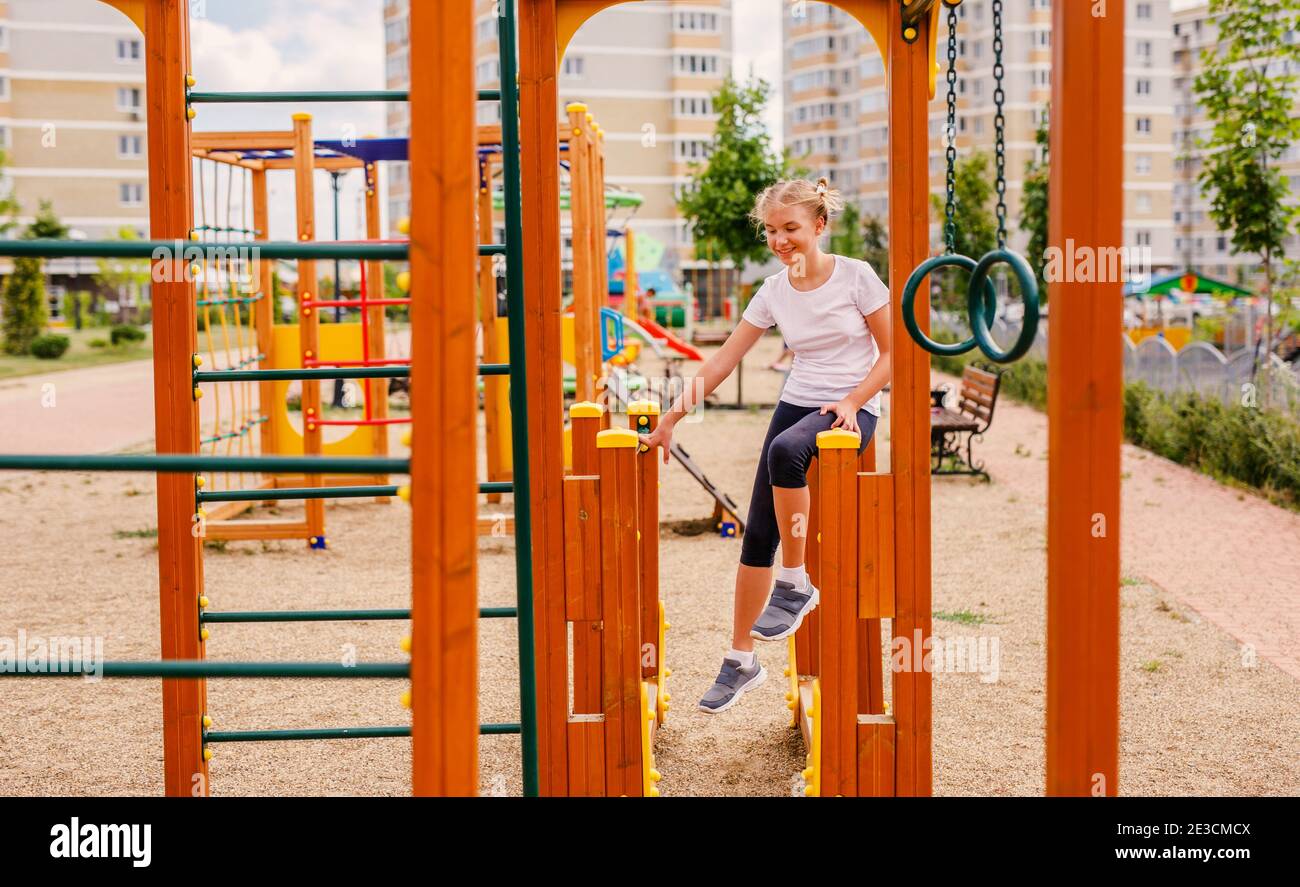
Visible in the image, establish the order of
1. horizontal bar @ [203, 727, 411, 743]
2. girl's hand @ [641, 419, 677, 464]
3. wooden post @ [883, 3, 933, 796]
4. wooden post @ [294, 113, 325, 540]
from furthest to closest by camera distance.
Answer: wooden post @ [294, 113, 325, 540]
girl's hand @ [641, 419, 677, 464]
horizontal bar @ [203, 727, 411, 743]
wooden post @ [883, 3, 933, 796]

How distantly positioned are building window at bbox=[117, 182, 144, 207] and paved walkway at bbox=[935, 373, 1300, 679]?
54.0m

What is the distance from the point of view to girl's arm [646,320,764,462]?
3865 millimetres

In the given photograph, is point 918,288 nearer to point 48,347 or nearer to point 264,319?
point 264,319

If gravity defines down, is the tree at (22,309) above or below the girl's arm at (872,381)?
above

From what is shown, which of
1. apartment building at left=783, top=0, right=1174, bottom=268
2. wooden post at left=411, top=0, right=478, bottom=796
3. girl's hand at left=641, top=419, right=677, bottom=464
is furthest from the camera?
apartment building at left=783, top=0, right=1174, bottom=268

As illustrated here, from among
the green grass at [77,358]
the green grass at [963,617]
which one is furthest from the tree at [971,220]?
the green grass at [77,358]

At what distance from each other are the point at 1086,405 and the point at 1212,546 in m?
6.47

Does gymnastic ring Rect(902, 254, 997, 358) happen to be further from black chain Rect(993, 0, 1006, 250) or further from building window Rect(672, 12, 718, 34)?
building window Rect(672, 12, 718, 34)

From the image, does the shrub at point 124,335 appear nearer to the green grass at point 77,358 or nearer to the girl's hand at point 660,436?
the green grass at point 77,358

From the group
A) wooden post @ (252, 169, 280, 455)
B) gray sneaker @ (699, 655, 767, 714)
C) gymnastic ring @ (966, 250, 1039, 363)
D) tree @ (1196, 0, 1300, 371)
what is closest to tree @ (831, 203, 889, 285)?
tree @ (1196, 0, 1300, 371)

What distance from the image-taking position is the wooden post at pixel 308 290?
7809 millimetres

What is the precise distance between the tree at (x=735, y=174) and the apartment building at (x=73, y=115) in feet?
135

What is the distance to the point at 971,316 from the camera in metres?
2.66
